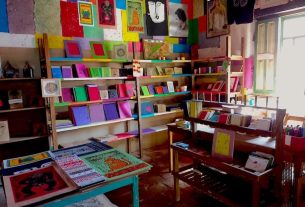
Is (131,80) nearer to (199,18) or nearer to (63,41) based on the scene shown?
(63,41)

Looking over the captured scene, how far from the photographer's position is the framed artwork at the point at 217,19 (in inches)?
166

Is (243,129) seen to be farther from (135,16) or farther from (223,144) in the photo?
(135,16)

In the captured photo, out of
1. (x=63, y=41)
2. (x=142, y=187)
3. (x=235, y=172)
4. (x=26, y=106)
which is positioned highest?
(x=63, y=41)

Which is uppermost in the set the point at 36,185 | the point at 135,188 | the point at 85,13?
the point at 85,13

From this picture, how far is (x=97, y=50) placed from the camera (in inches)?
149

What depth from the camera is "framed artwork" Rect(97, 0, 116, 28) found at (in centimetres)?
386

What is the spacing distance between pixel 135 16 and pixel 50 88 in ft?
6.92

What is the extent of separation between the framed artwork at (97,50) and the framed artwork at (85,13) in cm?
33

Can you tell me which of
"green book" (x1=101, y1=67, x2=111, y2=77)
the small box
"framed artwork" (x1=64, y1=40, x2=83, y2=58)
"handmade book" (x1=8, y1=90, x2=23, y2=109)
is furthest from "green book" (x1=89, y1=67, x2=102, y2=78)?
the small box

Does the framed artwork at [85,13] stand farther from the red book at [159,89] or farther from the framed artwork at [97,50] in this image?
the red book at [159,89]

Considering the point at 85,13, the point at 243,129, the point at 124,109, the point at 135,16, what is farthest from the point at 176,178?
the point at 135,16

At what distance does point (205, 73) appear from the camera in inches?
180

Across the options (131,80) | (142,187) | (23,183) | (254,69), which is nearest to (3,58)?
(131,80)

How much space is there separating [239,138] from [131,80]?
7.81 feet
